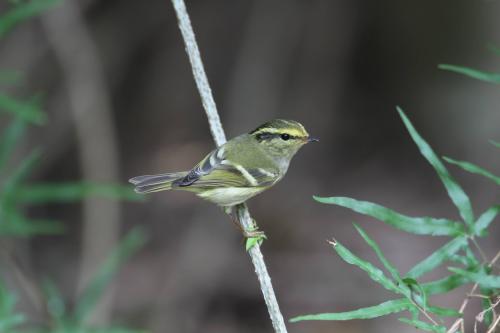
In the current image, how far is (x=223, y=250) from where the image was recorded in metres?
5.31

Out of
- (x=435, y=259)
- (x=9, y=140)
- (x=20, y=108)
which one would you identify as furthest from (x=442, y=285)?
(x=9, y=140)

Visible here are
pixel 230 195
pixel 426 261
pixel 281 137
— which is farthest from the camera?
pixel 281 137

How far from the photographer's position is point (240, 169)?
3.07m

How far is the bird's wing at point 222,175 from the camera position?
2.97 m

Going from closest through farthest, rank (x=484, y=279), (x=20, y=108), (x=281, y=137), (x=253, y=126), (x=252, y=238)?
1. (x=484, y=279)
2. (x=252, y=238)
3. (x=20, y=108)
4. (x=281, y=137)
5. (x=253, y=126)

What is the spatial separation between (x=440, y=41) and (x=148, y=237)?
9.62 ft

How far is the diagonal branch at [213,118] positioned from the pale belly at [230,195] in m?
0.08

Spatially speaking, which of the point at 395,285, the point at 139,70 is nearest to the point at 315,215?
the point at 139,70

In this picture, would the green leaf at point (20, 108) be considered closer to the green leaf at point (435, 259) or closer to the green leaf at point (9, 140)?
the green leaf at point (9, 140)

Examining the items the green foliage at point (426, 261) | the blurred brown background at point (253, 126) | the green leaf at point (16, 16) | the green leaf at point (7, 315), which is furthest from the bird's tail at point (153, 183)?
the blurred brown background at point (253, 126)

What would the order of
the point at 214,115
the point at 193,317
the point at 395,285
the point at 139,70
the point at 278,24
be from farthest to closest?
1. the point at 139,70
2. the point at 278,24
3. the point at 193,317
4. the point at 214,115
5. the point at 395,285

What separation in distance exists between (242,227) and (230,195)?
220mm

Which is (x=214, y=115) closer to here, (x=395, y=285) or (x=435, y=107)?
(x=395, y=285)

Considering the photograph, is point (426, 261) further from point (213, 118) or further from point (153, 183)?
point (153, 183)
